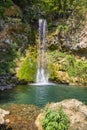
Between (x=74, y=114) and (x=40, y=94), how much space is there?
39.8 feet

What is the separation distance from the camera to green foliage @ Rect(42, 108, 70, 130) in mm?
8266

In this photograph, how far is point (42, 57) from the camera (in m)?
28.5

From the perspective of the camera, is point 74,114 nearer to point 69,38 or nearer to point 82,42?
point 82,42

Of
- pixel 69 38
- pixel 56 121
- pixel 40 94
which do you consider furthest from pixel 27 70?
pixel 56 121

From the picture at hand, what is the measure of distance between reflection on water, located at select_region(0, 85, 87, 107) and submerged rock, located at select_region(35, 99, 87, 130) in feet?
28.1

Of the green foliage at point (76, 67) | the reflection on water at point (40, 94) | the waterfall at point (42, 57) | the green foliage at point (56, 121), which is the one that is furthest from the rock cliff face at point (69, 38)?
the green foliage at point (56, 121)

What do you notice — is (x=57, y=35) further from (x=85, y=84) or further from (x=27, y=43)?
(x=85, y=84)

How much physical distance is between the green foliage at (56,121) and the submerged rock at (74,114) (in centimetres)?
25

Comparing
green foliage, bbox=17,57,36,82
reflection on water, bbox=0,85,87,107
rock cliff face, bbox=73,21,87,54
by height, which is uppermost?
rock cliff face, bbox=73,21,87,54

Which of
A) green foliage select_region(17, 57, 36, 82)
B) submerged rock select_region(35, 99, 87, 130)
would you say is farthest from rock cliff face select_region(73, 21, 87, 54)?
submerged rock select_region(35, 99, 87, 130)

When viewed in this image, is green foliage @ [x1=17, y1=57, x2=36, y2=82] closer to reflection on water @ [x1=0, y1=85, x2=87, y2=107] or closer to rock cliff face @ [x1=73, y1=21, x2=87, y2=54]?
reflection on water @ [x1=0, y1=85, x2=87, y2=107]

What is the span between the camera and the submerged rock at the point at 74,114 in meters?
8.77

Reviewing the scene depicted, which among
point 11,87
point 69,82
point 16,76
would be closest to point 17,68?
point 16,76

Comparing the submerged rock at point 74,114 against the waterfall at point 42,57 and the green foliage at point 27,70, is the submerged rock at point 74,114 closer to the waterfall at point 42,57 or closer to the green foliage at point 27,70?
the green foliage at point 27,70
